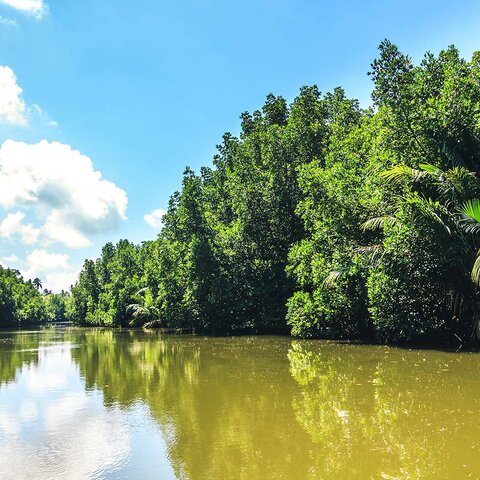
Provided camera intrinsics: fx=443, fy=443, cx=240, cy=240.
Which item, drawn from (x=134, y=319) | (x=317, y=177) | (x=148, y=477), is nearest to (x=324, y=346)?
(x=317, y=177)

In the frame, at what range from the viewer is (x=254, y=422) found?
7.38 m

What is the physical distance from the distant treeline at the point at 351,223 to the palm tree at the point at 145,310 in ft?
21.9

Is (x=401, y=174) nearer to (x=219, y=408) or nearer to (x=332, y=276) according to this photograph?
(x=332, y=276)

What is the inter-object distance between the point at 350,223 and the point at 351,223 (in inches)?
1.8

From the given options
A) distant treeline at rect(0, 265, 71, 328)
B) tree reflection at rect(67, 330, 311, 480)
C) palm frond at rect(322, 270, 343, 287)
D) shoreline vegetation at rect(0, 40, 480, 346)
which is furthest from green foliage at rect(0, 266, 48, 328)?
palm frond at rect(322, 270, 343, 287)

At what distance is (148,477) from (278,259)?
25794mm

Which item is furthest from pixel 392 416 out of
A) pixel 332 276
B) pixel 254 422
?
pixel 332 276

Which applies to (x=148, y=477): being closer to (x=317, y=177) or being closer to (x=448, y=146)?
(x=448, y=146)

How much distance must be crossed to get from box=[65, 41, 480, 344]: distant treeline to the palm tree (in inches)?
263

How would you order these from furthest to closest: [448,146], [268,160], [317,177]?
[268,160] < [317,177] < [448,146]

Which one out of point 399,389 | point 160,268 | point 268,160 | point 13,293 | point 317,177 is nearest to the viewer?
point 399,389

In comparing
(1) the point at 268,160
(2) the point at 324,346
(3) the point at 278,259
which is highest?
(1) the point at 268,160

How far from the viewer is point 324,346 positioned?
19.2 metres

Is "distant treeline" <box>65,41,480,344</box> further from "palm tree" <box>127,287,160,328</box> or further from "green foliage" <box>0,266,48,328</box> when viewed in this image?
"green foliage" <box>0,266,48,328</box>
